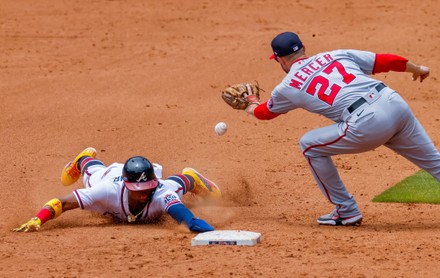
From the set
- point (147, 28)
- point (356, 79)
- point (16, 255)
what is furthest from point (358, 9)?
point (16, 255)

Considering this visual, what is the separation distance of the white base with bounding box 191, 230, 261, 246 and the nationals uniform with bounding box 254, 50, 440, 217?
1.04m

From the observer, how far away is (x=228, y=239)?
838 cm

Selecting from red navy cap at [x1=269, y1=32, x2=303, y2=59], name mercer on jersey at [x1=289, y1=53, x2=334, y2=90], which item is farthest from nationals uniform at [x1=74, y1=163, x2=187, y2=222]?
red navy cap at [x1=269, y1=32, x2=303, y2=59]

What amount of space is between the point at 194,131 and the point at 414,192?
360cm

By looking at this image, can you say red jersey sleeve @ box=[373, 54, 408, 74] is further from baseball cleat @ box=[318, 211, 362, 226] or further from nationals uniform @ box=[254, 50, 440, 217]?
baseball cleat @ box=[318, 211, 362, 226]

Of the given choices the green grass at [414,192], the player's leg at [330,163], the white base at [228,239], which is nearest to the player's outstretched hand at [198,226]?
the white base at [228,239]

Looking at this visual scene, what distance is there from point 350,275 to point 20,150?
6.25m

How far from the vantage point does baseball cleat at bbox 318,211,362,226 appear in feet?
30.2

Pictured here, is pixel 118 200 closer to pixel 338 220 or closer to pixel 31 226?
pixel 31 226

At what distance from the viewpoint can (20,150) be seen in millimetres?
12562

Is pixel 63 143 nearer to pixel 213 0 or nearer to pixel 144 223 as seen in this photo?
pixel 144 223

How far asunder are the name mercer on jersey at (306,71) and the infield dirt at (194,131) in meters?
1.34

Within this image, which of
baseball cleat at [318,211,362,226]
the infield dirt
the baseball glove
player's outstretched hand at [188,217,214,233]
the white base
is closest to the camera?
the infield dirt

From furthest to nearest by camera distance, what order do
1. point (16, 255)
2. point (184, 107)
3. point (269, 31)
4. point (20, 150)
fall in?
point (269, 31)
point (184, 107)
point (20, 150)
point (16, 255)
